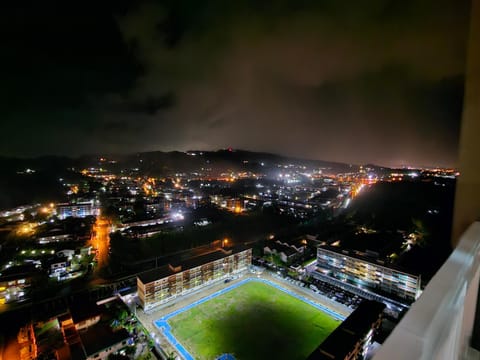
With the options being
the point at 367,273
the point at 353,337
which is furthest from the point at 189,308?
the point at 367,273

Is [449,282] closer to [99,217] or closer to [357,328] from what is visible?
[357,328]

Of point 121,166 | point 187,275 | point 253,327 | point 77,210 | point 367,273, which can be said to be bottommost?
point 253,327

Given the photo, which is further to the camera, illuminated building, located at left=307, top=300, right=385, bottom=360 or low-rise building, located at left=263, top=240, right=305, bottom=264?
low-rise building, located at left=263, top=240, right=305, bottom=264

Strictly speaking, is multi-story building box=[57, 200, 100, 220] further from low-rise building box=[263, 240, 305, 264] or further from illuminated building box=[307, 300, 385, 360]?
illuminated building box=[307, 300, 385, 360]

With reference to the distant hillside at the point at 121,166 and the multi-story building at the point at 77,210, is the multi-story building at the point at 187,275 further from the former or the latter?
the distant hillside at the point at 121,166

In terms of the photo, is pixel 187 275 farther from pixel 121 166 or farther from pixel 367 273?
pixel 121 166

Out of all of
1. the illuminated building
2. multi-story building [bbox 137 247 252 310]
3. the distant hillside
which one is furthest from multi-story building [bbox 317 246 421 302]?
the distant hillside

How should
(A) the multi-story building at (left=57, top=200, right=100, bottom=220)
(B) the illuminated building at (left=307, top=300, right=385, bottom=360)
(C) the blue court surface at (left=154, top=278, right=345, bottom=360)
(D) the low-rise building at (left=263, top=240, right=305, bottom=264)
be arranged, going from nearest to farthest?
(B) the illuminated building at (left=307, top=300, right=385, bottom=360)
(C) the blue court surface at (left=154, top=278, right=345, bottom=360)
(D) the low-rise building at (left=263, top=240, right=305, bottom=264)
(A) the multi-story building at (left=57, top=200, right=100, bottom=220)
